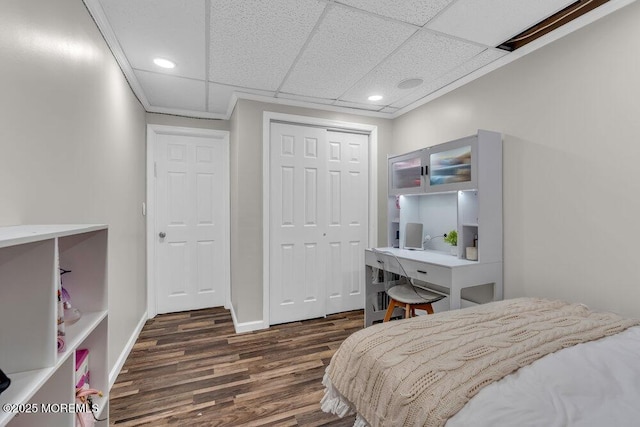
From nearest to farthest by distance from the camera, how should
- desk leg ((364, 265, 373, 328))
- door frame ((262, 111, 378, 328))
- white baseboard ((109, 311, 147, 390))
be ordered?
white baseboard ((109, 311, 147, 390)) → desk leg ((364, 265, 373, 328)) → door frame ((262, 111, 378, 328))

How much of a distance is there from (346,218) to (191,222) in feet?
6.26

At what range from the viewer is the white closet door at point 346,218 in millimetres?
3395

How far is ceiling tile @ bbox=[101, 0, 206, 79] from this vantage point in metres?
1.69

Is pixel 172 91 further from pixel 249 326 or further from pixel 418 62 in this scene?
pixel 249 326

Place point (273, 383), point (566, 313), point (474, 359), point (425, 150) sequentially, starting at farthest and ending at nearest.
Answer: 1. point (425, 150)
2. point (273, 383)
3. point (566, 313)
4. point (474, 359)

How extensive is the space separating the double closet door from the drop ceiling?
1.84 feet

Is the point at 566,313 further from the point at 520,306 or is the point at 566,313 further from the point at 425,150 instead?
the point at 425,150

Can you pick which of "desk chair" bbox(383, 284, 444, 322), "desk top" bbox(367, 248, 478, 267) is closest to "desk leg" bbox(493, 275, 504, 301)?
"desk top" bbox(367, 248, 478, 267)

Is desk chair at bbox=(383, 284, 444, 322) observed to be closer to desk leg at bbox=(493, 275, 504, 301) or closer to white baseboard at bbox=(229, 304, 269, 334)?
desk leg at bbox=(493, 275, 504, 301)

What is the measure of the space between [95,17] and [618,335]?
3296 mm

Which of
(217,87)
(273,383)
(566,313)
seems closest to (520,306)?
(566,313)

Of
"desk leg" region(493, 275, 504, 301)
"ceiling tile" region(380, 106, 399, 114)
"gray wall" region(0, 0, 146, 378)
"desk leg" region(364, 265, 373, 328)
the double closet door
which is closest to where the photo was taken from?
"gray wall" region(0, 0, 146, 378)

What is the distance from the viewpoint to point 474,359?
114 cm

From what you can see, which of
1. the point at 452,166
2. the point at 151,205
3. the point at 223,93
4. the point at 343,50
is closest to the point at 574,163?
the point at 452,166
